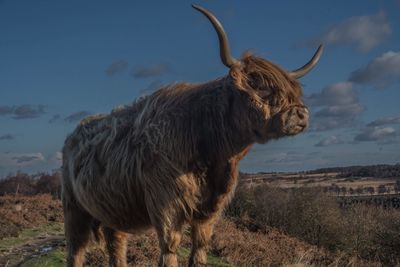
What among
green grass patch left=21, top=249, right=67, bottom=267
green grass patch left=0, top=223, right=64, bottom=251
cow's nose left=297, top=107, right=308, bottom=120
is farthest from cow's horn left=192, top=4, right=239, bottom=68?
green grass patch left=0, top=223, right=64, bottom=251

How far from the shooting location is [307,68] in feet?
17.9

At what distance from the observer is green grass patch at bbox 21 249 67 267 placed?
500 inches

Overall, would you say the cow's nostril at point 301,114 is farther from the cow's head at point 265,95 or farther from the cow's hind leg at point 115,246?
the cow's hind leg at point 115,246

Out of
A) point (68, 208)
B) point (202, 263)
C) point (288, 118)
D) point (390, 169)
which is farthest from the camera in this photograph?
point (390, 169)

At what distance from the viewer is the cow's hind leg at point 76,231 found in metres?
6.86

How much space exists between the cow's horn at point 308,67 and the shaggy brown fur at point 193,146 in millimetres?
245

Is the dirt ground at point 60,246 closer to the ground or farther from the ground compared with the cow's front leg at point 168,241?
closer to the ground

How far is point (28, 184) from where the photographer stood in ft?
163

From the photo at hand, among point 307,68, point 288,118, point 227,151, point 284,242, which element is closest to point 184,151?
point 227,151

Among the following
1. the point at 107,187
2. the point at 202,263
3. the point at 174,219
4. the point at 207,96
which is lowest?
the point at 202,263

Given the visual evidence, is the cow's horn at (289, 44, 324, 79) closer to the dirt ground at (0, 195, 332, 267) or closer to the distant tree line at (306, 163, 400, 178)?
the dirt ground at (0, 195, 332, 267)

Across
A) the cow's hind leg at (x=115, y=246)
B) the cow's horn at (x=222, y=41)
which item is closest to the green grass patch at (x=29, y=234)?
the cow's hind leg at (x=115, y=246)

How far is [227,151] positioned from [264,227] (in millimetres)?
31341

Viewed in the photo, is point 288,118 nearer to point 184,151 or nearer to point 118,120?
point 184,151
